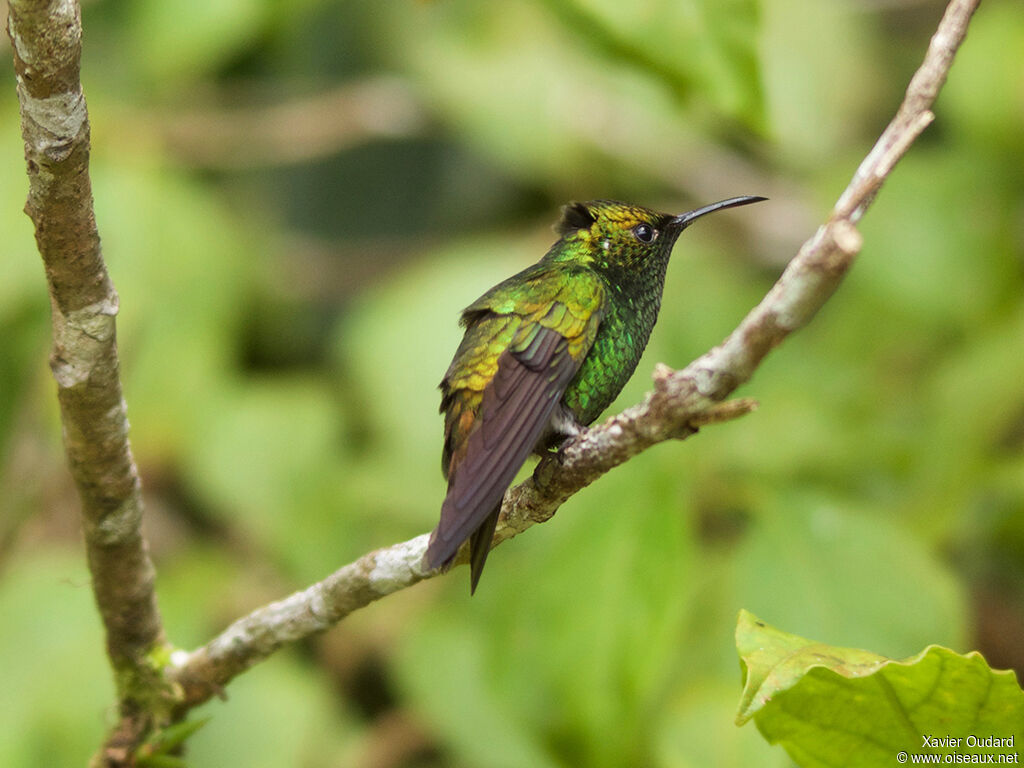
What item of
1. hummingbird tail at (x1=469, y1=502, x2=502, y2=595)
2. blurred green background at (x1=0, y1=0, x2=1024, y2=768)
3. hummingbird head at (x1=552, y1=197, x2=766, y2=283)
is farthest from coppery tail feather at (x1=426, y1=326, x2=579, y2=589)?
blurred green background at (x1=0, y1=0, x2=1024, y2=768)

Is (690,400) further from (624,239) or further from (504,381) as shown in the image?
(624,239)

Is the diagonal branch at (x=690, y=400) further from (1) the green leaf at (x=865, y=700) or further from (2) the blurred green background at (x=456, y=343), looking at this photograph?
A: (2) the blurred green background at (x=456, y=343)

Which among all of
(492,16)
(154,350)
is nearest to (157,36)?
(154,350)

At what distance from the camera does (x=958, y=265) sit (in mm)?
3656

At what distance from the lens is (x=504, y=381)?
6.38 ft

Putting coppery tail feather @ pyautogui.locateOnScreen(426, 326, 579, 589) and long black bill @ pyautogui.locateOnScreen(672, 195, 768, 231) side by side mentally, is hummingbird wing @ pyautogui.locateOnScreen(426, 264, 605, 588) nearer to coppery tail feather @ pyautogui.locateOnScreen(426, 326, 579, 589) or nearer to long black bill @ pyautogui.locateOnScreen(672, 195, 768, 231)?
coppery tail feather @ pyautogui.locateOnScreen(426, 326, 579, 589)

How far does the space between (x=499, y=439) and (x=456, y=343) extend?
1709 millimetres

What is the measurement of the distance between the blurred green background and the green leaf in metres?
0.54

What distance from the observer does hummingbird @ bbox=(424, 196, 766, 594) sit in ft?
5.64

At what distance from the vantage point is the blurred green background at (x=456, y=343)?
248 cm

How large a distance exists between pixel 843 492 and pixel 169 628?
200 centimetres

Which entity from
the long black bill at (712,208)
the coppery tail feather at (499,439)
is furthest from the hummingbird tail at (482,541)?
the long black bill at (712,208)

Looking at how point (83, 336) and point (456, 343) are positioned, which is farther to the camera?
point (456, 343)

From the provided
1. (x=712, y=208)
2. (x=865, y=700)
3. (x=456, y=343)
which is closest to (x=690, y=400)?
(x=865, y=700)
